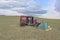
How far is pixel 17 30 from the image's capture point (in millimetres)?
1690

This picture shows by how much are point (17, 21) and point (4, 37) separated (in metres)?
0.60

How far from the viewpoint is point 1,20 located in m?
2.04

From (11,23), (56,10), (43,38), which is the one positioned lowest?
(43,38)

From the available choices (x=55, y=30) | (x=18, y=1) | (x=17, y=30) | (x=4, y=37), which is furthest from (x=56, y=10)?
(x=4, y=37)

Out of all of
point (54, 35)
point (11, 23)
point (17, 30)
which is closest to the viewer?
point (54, 35)

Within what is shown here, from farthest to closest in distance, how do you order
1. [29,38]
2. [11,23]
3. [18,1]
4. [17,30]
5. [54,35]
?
[18,1], [11,23], [17,30], [54,35], [29,38]

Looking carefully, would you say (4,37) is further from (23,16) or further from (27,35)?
(23,16)

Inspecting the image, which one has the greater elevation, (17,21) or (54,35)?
(17,21)

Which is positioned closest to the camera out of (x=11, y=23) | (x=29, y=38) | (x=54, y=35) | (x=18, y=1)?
(x=29, y=38)

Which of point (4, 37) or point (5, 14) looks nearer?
point (4, 37)

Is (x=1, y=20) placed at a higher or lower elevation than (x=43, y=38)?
higher

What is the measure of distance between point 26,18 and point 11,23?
0.21m

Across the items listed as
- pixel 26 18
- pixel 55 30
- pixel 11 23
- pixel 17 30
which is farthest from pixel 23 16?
pixel 55 30

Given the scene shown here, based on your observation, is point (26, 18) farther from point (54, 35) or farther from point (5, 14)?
point (54, 35)
